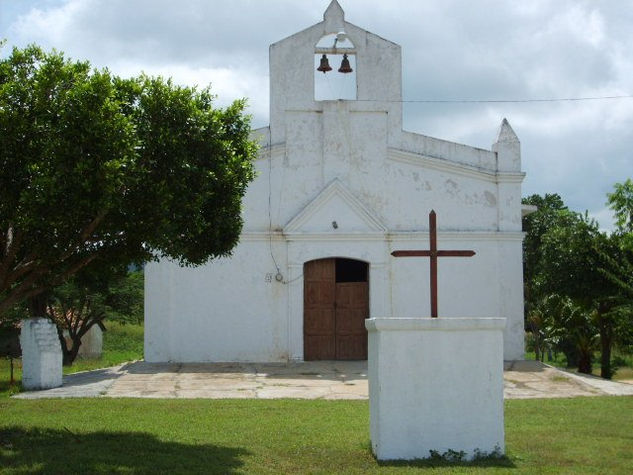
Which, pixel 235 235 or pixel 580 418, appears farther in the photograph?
pixel 580 418

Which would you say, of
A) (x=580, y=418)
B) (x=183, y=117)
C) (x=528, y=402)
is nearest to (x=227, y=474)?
(x=183, y=117)

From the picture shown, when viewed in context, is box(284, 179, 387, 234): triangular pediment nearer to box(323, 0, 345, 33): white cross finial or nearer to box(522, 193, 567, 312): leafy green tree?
box(323, 0, 345, 33): white cross finial

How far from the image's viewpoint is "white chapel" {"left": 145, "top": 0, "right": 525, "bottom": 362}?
17391 millimetres

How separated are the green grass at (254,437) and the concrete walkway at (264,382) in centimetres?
90

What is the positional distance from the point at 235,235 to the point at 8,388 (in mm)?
7108

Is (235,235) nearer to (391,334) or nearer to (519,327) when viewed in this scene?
(391,334)

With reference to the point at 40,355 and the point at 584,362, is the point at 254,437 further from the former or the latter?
the point at 584,362

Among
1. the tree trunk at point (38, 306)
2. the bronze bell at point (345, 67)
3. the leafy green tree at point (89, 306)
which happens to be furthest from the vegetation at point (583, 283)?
the leafy green tree at point (89, 306)

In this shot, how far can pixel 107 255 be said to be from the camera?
366 inches

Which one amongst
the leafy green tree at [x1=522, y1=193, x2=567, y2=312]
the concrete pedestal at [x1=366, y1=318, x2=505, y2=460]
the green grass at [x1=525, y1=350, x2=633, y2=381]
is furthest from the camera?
the green grass at [x1=525, y1=350, x2=633, y2=381]

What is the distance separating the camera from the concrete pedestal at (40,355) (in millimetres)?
13477

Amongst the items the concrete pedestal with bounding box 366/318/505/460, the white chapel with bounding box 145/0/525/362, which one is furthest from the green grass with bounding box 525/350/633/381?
the concrete pedestal with bounding box 366/318/505/460

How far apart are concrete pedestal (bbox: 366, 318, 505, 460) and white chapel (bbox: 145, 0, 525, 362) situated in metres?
9.44

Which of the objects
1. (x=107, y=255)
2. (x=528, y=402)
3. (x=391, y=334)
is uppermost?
(x=107, y=255)
